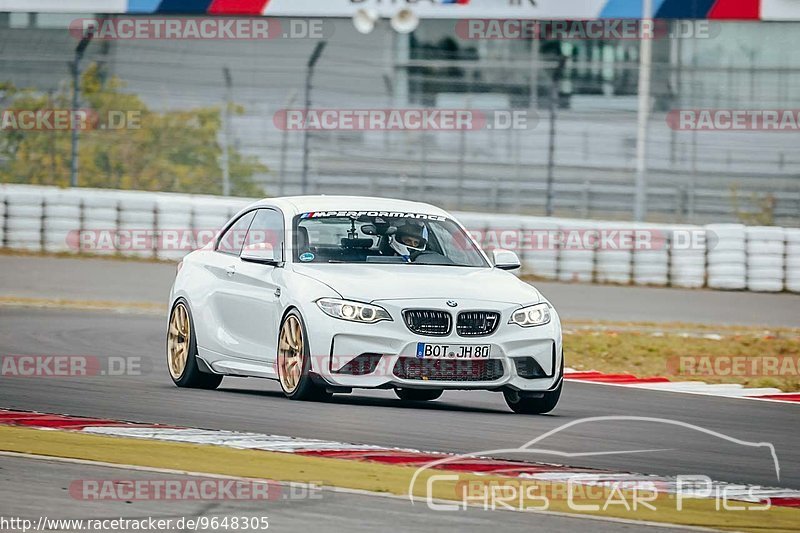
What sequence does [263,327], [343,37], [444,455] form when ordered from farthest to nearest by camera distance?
[343,37]
[263,327]
[444,455]

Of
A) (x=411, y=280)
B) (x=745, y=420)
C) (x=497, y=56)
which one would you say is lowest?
(x=745, y=420)

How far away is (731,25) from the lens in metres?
34.9

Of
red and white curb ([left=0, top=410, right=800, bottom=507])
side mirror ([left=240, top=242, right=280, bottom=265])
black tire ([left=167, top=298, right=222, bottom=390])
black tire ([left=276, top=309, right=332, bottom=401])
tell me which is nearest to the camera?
red and white curb ([left=0, top=410, right=800, bottom=507])

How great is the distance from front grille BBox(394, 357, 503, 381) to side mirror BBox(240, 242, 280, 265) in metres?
1.19

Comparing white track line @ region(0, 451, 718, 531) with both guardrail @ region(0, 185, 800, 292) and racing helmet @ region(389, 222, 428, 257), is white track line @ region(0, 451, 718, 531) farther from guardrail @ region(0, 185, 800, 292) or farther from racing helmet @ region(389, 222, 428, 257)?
guardrail @ region(0, 185, 800, 292)

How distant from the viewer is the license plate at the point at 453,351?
9258 mm

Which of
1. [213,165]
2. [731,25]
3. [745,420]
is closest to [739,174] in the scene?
[213,165]

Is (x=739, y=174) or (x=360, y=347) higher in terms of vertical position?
(x=739, y=174)

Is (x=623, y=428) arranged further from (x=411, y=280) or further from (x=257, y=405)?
(x=257, y=405)

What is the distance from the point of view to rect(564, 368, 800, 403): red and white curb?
459 inches

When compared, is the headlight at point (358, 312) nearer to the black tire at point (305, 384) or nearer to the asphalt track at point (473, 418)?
the black tire at point (305, 384)

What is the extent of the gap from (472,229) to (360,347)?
1175 centimetres

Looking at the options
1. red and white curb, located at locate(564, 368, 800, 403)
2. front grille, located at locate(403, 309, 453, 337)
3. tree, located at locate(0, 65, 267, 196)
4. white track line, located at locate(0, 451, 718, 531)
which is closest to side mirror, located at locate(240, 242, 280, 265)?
front grille, located at locate(403, 309, 453, 337)

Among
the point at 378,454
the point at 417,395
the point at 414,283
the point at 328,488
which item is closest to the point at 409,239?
the point at 414,283
